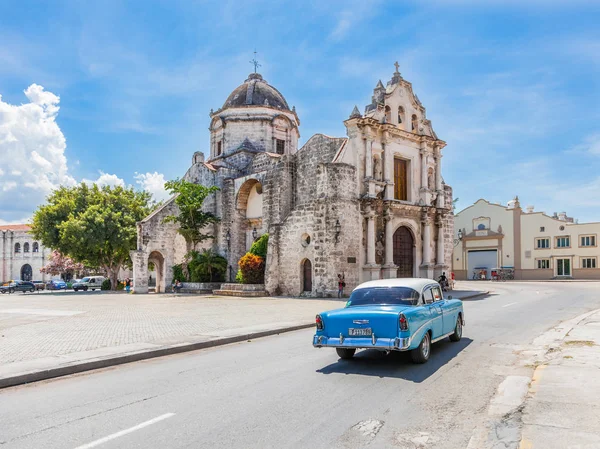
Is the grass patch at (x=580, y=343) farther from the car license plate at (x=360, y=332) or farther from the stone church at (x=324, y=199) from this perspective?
the stone church at (x=324, y=199)

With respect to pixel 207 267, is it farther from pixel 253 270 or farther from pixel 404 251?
pixel 404 251

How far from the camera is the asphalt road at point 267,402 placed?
5016 mm

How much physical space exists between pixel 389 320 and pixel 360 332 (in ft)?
1.85

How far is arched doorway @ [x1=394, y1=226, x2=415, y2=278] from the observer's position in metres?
29.3

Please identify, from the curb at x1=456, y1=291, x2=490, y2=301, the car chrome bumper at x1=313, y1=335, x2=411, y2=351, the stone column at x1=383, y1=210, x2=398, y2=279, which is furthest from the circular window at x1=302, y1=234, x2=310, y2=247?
the car chrome bumper at x1=313, y1=335, x2=411, y2=351

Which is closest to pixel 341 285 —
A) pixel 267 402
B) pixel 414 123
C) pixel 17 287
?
pixel 414 123

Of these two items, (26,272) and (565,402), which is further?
(26,272)

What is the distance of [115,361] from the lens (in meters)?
9.09

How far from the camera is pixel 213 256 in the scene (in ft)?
108

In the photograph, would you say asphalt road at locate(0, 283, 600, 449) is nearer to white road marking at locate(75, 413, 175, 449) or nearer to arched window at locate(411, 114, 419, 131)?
white road marking at locate(75, 413, 175, 449)

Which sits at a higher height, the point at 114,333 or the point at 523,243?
the point at 523,243

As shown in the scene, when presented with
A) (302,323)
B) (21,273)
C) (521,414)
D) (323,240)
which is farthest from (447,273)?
(21,273)

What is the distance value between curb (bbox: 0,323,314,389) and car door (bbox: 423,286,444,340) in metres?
4.72

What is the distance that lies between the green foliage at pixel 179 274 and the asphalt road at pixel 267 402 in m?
24.4
